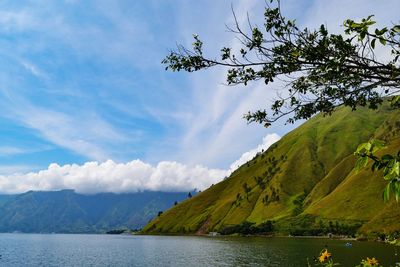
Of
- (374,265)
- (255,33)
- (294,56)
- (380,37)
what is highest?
(255,33)

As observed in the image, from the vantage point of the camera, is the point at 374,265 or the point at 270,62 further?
the point at 270,62

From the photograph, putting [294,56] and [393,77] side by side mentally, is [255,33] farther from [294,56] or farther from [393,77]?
[393,77]

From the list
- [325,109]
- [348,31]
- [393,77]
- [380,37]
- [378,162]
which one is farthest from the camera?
[325,109]

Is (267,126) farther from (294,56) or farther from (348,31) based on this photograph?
(348,31)

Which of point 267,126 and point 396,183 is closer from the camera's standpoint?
point 396,183

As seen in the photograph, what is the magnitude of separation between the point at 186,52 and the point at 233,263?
106 metres

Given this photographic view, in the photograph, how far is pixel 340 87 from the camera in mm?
12930

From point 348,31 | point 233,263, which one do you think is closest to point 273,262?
point 233,263

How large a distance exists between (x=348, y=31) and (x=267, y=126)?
265 inches

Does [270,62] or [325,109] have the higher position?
[270,62]

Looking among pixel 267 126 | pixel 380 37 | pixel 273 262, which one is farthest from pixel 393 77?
pixel 273 262

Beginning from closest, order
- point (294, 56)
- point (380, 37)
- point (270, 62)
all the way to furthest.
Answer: point (380, 37) → point (294, 56) → point (270, 62)

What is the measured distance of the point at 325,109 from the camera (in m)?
13.8

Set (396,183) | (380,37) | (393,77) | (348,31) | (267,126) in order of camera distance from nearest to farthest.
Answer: (396,183)
(380,37)
(348,31)
(393,77)
(267,126)
